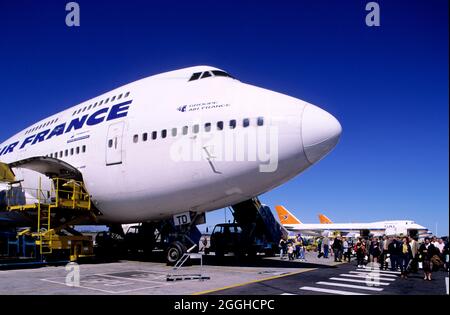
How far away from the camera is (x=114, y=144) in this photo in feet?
55.4

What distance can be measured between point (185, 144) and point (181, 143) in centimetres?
18

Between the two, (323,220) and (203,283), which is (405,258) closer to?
(203,283)

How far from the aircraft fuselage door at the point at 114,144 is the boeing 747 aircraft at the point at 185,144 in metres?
0.05

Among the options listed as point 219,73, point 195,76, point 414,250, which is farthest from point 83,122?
point 414,250

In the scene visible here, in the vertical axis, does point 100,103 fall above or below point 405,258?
above

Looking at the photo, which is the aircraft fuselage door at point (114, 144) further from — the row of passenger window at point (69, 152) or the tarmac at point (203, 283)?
the tarmac at point (203, 283)

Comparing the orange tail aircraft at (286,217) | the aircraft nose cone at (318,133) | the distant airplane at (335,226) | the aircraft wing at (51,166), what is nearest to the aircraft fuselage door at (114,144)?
the aircraft wing at (51,166)

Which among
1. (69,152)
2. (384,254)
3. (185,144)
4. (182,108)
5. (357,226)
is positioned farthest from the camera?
(357,226)

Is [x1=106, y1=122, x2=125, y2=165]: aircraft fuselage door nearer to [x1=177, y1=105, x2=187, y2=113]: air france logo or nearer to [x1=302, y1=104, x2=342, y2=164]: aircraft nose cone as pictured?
[x1=177, y1=105, x2=187, y2=113]: air france logo

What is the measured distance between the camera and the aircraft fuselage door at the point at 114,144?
16656 mm

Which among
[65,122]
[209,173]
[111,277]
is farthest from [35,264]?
[209,173]

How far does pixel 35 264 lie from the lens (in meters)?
17.0
